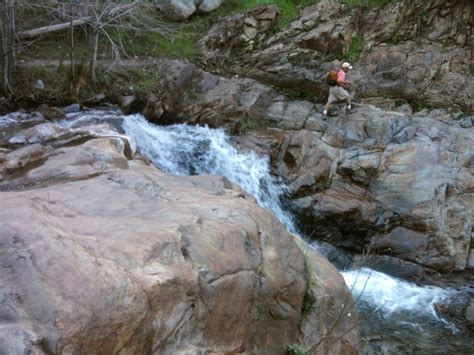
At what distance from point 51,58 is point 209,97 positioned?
4.12m

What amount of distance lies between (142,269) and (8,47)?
904cm

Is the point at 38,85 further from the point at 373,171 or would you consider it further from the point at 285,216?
the point at 373,171

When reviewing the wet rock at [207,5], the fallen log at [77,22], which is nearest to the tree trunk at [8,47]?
the fallen log at [77,22]

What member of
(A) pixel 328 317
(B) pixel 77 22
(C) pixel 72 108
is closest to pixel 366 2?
(B) pixel 77 22

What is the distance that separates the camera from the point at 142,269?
126 inches

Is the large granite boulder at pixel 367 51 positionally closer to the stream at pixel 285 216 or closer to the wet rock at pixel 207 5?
the wet rock at pixel 207 5

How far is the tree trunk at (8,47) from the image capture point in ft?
32.9

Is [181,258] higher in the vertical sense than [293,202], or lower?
higher

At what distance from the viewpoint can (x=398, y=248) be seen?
30.2ft

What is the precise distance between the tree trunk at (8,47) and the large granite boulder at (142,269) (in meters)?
5.49

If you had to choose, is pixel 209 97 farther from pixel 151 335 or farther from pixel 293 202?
pixel 151 335

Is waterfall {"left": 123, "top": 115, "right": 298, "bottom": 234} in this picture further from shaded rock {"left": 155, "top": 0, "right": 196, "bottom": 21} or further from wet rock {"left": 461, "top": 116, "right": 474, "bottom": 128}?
shaded rock {"left": 155, "top": 0, "right": 196, "bottom": 21}

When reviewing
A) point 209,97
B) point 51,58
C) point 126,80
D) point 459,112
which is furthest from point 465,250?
point 51,58

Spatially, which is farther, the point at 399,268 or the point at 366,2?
the point at 366,2
